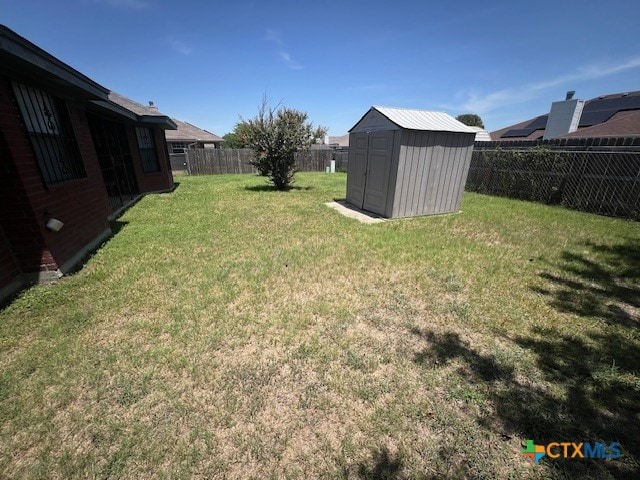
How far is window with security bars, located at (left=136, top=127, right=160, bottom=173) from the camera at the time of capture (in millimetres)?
11081

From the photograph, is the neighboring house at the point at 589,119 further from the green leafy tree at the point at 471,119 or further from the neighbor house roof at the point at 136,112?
the green leafy tree at the point at 471,119

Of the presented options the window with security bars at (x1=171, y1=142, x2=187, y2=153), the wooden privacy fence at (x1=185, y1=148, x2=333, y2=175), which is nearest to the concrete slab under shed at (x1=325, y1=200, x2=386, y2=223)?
the wooden privacy fence at (x1=185, y1=148, x2=333, y2=175)

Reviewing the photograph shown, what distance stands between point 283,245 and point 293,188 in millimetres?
8064

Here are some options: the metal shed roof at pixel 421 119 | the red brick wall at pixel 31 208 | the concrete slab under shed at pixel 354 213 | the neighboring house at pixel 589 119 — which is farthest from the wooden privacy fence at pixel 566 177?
the red brick wall at pixel 31 208

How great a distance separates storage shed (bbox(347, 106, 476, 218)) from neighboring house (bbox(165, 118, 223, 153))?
22230 mm

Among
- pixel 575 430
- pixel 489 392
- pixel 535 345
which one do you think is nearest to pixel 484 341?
pixel 535 345

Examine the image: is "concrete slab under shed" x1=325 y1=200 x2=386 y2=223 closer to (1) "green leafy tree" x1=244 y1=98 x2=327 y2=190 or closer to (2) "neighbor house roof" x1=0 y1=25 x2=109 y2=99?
(1) "green leafy tree" x1=244 y1=98 x2=327 y2=190

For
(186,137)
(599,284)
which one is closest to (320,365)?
(599,284)

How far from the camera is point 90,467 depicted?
5.78 ft

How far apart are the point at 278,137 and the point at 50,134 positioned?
7764 millimetres

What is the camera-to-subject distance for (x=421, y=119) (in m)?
7.79

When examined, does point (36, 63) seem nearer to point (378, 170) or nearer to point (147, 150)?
point (378, 170)

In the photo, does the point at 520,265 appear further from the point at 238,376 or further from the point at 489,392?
the point at 238,376

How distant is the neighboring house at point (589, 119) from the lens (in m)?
13.3
